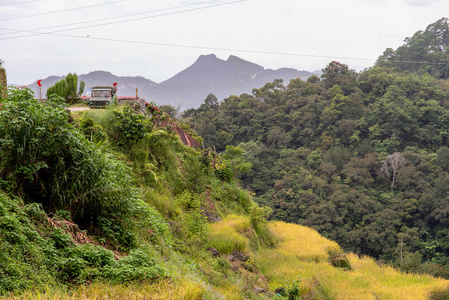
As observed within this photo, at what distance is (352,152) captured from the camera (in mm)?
45312

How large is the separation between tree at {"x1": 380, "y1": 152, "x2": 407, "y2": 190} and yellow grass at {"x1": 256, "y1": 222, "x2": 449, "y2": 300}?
95.9 ft

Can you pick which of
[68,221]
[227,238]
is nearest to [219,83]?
[227,238]

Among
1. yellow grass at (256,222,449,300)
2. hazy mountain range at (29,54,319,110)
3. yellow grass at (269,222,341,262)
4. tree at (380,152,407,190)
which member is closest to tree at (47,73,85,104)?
yellow grass at (256,222,449,300)

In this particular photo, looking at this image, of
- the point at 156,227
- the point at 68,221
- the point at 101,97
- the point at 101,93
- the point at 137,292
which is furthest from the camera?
the point at 101,93

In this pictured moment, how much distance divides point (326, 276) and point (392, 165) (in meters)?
34.0

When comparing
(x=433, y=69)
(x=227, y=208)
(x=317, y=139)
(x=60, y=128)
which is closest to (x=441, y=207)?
(x=317, y=139)

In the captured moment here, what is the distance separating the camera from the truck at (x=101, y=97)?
12344 millimetres

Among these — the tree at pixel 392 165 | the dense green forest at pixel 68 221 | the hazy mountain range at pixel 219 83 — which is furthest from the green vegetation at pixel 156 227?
the hazy mountain range at pixel 219 83

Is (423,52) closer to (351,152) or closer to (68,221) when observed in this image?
(351,152)

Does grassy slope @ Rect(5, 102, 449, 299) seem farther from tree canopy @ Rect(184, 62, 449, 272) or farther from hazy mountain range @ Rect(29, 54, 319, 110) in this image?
hazy mountain range @ Rect(29, 54, 319, 110)

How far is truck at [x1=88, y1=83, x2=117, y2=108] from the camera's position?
12344 millimetres

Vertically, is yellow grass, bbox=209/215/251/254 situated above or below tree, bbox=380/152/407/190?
above

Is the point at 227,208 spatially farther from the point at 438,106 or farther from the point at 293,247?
the point at 438,106

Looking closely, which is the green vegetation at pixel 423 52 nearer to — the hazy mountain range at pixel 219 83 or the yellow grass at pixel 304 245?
the yellow grass at pixel 304 245
